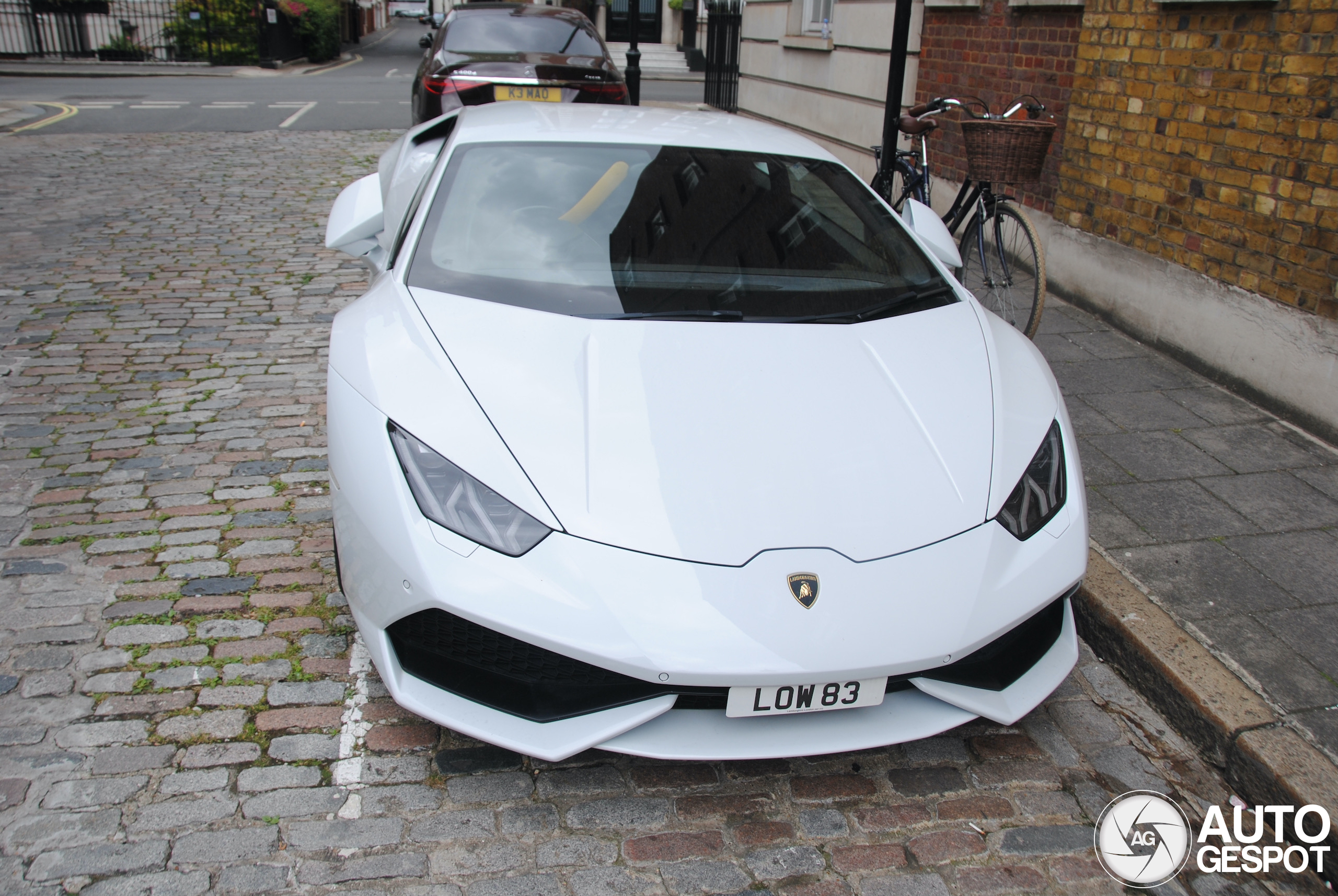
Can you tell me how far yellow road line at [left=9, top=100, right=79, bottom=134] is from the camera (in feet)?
44.5

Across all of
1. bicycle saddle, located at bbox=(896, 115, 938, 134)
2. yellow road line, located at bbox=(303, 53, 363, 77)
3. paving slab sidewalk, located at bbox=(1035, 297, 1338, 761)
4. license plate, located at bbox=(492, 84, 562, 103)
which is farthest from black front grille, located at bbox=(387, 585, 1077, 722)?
yellow road line, located at bbox=(303, 53, 363, 77)

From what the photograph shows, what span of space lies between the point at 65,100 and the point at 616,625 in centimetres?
1926

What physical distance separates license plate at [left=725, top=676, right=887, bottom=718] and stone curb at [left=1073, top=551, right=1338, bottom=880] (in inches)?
41.9

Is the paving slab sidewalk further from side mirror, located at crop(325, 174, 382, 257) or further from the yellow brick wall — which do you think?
side mirror, located at crop(325, 174, 382, 257)

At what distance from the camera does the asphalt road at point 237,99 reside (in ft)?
46.1

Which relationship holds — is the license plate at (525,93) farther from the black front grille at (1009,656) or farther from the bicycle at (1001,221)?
the black front grille at (1009,656)

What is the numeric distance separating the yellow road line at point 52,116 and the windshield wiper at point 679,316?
44.2 feet

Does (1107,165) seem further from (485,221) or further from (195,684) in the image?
(195,684)

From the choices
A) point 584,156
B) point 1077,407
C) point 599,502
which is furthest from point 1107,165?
point 599,502

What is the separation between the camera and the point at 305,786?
2453 mm


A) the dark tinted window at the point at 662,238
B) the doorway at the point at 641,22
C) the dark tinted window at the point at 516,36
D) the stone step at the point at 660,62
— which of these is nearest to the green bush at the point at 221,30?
the stone step at the point at 660,62

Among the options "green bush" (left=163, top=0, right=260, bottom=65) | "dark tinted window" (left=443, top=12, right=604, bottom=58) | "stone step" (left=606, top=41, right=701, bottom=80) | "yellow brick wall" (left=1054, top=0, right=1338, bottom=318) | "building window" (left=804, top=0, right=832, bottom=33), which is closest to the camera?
"yellow brick wall" (left=1054, top=0, right=1338, bottom=318)

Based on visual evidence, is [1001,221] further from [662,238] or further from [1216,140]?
[662,238]

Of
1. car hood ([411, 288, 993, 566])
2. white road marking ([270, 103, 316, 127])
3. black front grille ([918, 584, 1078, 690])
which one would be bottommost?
A: black front grille ([918, 584, 1078, 690])
